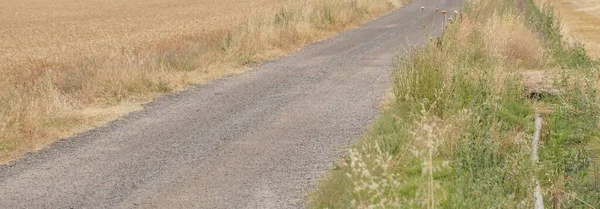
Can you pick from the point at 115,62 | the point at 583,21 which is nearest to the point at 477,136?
the point at 115,62

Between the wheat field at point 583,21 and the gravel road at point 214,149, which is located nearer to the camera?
the gravel road at point 214,149

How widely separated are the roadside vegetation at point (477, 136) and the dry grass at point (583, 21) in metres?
7.15

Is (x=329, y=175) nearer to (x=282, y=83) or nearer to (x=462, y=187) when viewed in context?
(x=462, y=187)

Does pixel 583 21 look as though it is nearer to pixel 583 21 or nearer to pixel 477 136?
pixel 583 21

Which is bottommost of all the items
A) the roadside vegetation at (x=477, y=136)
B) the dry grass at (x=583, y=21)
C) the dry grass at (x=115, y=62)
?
the dry grass at (x=583, y=21)

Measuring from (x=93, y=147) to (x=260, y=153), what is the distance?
246cm

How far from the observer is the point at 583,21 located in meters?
29.8

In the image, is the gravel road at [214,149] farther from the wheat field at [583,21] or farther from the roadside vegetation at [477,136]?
the wheat field at [583,21]

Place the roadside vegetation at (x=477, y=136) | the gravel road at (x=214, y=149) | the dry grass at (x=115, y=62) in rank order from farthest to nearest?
the dry grass at (x=115, y=62)
the gravel road at (x=214, y=149)
the roadside vegetation at (x=477, y=136)

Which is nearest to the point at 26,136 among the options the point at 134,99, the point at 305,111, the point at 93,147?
the point at 93,147

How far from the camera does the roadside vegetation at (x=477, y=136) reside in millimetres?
6117

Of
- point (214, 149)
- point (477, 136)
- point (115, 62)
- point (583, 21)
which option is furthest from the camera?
point (583, 21)

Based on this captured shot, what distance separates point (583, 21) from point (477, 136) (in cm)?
2459

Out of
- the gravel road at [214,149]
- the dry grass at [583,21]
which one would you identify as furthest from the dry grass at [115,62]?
the dry grass at [583,21]
